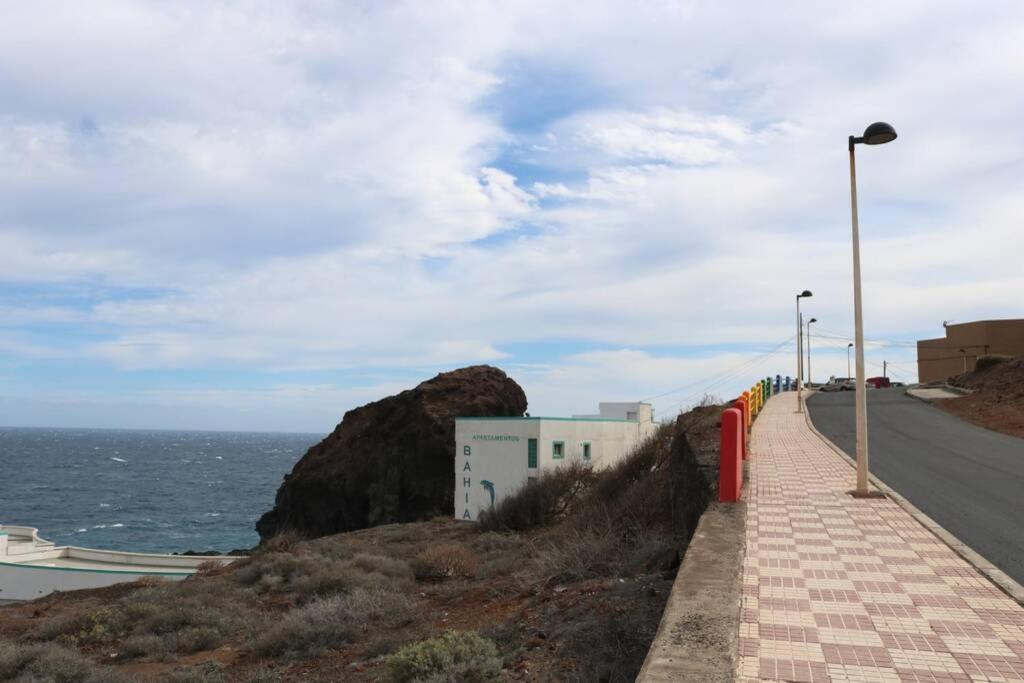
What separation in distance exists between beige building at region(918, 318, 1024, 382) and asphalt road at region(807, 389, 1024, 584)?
2999cm

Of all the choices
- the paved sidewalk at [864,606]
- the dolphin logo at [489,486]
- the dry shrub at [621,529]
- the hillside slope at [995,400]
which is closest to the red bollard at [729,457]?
the paved sidewalk at [864,606]

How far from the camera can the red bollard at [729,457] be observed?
30.4 ft

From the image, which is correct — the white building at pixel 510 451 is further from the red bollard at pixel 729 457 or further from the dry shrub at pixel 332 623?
the red bollard at pixel 729 457

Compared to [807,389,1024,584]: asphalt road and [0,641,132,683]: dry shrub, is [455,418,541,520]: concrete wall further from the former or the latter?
[0,641,132,683]: dry shrub

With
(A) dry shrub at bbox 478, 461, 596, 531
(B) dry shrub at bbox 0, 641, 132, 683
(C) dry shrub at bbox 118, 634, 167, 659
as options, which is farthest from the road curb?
(A) dry shrub at bbox 478, 461, 596, 531

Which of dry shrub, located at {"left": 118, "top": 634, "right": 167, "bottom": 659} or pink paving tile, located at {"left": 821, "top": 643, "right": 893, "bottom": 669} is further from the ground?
pink paving tile, located at {"left": 821, "top": 643, "right": 893, "bottom": 669}

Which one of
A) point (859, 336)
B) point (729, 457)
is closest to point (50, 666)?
point (729, 457)

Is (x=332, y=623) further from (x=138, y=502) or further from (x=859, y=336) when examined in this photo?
(x=138, y=502)

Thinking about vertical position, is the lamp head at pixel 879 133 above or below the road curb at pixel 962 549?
above

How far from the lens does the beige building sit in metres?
53.5

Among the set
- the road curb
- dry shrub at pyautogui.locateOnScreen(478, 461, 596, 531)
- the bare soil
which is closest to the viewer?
the road curb

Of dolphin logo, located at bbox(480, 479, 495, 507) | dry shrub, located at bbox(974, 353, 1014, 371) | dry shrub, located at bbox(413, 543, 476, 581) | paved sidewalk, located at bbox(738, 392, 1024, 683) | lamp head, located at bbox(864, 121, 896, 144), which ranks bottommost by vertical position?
dolphin logo, located at bbox(480, 479, 495, 507)

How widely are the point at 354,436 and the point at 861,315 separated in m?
45.7

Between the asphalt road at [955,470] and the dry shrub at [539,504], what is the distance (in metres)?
7.40
